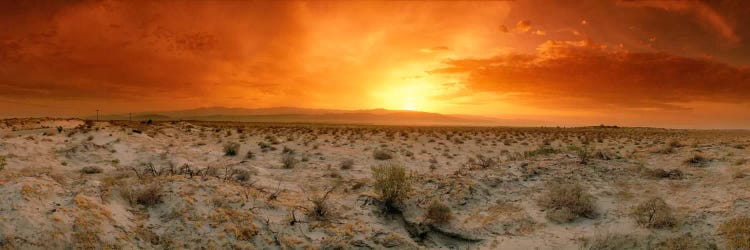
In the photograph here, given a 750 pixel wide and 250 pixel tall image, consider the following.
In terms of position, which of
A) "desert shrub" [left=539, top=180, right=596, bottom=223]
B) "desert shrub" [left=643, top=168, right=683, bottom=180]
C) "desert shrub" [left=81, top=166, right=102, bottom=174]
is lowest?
"desert shrub" [left=81, top=166, right=102, bottom=174]

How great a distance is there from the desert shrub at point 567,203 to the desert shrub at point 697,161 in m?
5.05

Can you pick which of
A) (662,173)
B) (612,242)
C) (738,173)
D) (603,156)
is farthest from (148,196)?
A: (738,173)

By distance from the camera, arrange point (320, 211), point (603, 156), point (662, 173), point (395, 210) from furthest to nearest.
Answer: point (603, 156), point (662, 173), point (395, 210), point (320, 211)

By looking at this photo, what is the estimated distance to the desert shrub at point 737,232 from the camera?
7.07 m

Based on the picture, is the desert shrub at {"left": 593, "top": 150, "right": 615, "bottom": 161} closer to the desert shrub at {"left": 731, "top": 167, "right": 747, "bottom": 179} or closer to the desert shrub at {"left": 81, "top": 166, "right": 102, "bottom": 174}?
the desert shrub at {"left": 731, "top": 167, "right": 747, "bottom": 179}

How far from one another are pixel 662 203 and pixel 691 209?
78 cm

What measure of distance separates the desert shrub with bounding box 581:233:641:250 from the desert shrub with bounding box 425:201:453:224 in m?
2.78

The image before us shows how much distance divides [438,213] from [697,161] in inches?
369

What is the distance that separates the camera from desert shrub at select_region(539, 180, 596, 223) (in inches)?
360

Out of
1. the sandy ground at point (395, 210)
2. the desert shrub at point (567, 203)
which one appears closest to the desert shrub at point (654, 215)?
the sandy ground at point (395, 210)

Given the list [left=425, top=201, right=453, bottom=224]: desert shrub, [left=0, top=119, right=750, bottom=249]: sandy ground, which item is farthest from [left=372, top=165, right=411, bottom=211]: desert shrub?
[left=425, top=201, right=453, bottom=224]: desert shrub

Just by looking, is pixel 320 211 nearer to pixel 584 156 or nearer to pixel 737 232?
pixel 737 232

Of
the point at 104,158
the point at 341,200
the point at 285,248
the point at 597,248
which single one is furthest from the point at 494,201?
the point at 104,158

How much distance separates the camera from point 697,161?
12773mm
